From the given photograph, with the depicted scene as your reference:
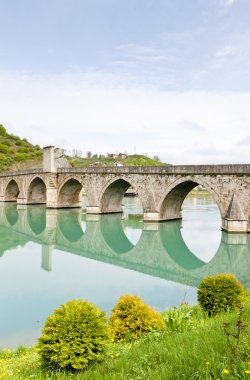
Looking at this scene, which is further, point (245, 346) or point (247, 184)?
point (247, 184)

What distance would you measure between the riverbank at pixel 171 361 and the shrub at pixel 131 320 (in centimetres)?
29

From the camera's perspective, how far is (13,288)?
42.9ft

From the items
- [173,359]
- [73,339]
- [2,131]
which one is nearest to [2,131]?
[2,131]

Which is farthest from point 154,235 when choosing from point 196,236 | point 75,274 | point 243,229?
A: point 75,274

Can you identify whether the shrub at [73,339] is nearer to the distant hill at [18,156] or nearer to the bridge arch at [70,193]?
the bridge arch at [70,193]

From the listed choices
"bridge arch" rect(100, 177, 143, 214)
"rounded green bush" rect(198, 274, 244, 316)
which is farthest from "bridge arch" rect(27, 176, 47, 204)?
"rounded green bush" rect(198, 274, 244, 316)

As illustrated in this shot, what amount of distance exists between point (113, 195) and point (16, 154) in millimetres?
54905

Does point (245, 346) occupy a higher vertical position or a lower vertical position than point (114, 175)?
lower

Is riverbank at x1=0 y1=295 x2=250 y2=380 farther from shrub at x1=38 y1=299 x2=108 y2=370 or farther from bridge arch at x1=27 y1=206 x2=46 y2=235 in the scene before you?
bridge arch at x1=27 y1=206 x2=46 y2=235

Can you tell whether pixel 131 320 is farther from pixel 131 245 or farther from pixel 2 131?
pixel 2 131

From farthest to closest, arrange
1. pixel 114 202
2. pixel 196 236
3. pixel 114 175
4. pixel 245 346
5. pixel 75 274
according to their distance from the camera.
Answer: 1. pixel 114 202
2. pixel 114 175
3. pixel 196 236
4. pixel 75 274
5. pixel 245 346

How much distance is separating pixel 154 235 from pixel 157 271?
862 centimetres

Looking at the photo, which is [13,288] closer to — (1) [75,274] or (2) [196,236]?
(1) [75,274]

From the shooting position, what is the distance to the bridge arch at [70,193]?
39.7m
